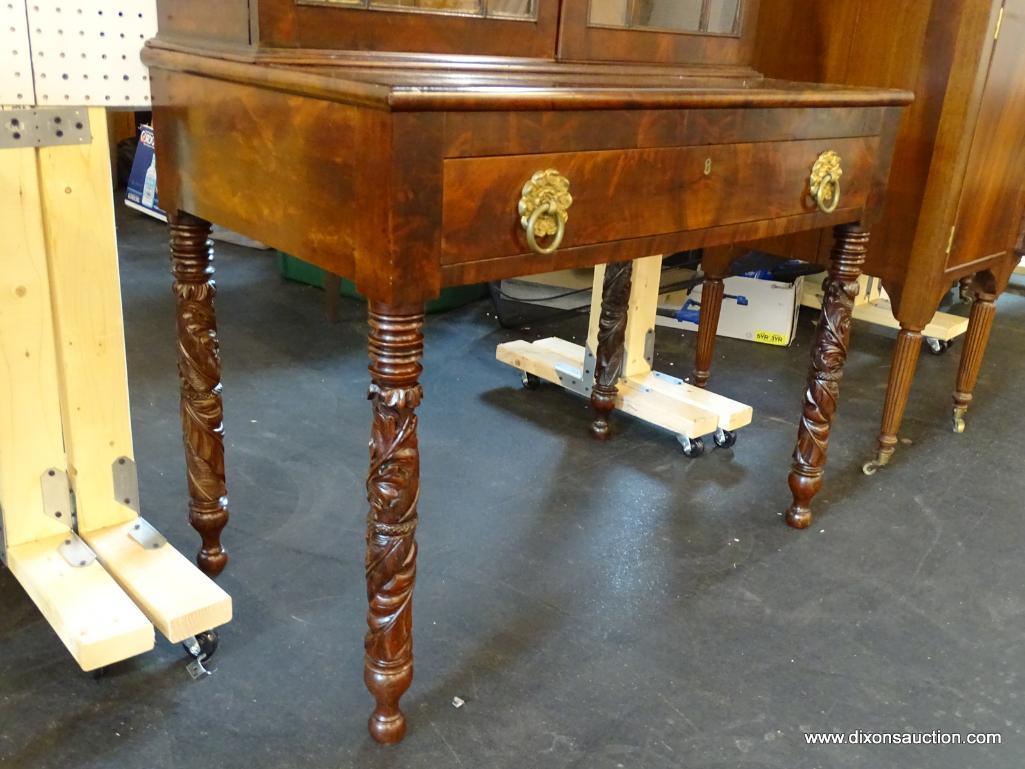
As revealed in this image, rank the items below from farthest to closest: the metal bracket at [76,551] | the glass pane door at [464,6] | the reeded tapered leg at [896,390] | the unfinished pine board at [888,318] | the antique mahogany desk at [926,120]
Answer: the unfinished pine board at [888,318]
the reeded tapered leg at [896,390]
the antique mahogany desk at [926,120]
the metal bracket at [76,551]
the glass pane door at [464,6]

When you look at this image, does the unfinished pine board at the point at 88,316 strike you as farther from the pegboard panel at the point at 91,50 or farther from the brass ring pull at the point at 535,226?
the brass ring pull at the point at 535,226

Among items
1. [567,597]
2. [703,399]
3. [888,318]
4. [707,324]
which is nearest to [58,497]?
[567,597]

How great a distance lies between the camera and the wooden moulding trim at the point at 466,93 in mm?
913

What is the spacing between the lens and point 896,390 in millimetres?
2104

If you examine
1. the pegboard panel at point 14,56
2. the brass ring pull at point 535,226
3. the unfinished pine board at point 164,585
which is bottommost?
the unfinished pine board at point 164,585

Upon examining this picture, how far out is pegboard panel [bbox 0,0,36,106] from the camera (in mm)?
1191

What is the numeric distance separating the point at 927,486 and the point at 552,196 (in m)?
1.39

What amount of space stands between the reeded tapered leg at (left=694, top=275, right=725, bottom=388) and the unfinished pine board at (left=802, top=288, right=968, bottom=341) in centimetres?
54

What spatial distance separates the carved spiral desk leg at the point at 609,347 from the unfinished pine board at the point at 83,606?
118 centimetres

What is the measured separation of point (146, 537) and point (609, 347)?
113 centimetres

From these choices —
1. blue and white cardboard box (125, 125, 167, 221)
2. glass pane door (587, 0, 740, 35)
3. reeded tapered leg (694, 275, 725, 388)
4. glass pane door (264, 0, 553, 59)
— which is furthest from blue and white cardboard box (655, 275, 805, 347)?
blue and white cardboard box (125, 125, 167, 221)

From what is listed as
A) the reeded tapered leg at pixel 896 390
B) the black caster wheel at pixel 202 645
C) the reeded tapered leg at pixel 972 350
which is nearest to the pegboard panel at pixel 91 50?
the black caster wheel at pixel 202 645

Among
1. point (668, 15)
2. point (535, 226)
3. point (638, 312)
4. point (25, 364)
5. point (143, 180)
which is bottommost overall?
point (143, 180)

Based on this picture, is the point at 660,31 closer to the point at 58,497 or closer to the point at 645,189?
the point at 645,189
